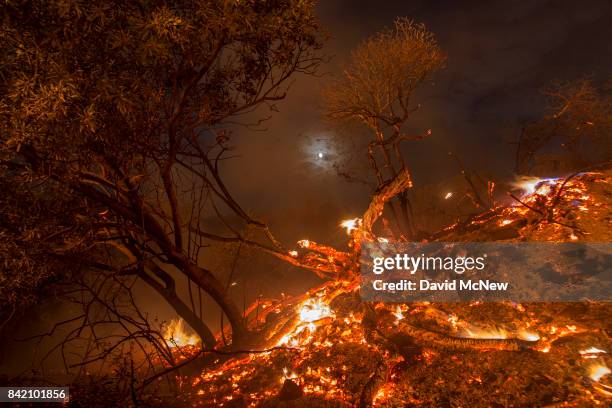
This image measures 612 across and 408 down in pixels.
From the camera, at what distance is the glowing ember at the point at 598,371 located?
5312 millimetres

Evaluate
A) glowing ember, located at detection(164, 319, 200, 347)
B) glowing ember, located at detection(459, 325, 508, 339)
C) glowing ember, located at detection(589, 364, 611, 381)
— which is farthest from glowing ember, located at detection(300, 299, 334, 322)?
glowing ember, located at detection(164, 319, 200, 347)

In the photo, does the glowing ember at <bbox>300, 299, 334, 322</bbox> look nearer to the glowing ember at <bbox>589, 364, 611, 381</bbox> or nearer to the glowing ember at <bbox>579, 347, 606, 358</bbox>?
the glowing ember at <bbox>579, 347, 606, 358</bbox>

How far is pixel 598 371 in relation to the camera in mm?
5395

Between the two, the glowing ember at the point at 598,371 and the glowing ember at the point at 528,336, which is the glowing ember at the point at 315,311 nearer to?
the glowing ember at the point at 528,336

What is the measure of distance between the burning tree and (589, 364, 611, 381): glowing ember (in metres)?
7.03

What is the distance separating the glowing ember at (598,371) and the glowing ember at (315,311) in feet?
17.1

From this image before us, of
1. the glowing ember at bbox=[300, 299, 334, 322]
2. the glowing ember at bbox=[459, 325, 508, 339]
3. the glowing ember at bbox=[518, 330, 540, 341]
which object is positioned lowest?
the glowing ember at bbox=[518, 330, 540, 341]

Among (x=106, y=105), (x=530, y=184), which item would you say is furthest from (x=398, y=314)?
(x=106, y=105)

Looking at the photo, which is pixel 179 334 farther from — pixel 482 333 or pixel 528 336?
pixel 528 336

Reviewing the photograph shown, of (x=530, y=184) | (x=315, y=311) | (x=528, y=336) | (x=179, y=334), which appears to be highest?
(x=530, y=184)

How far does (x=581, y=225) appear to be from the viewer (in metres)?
8.66

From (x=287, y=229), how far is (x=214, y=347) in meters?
25.9

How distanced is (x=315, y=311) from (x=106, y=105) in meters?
6.57

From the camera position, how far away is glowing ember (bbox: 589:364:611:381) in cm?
531
